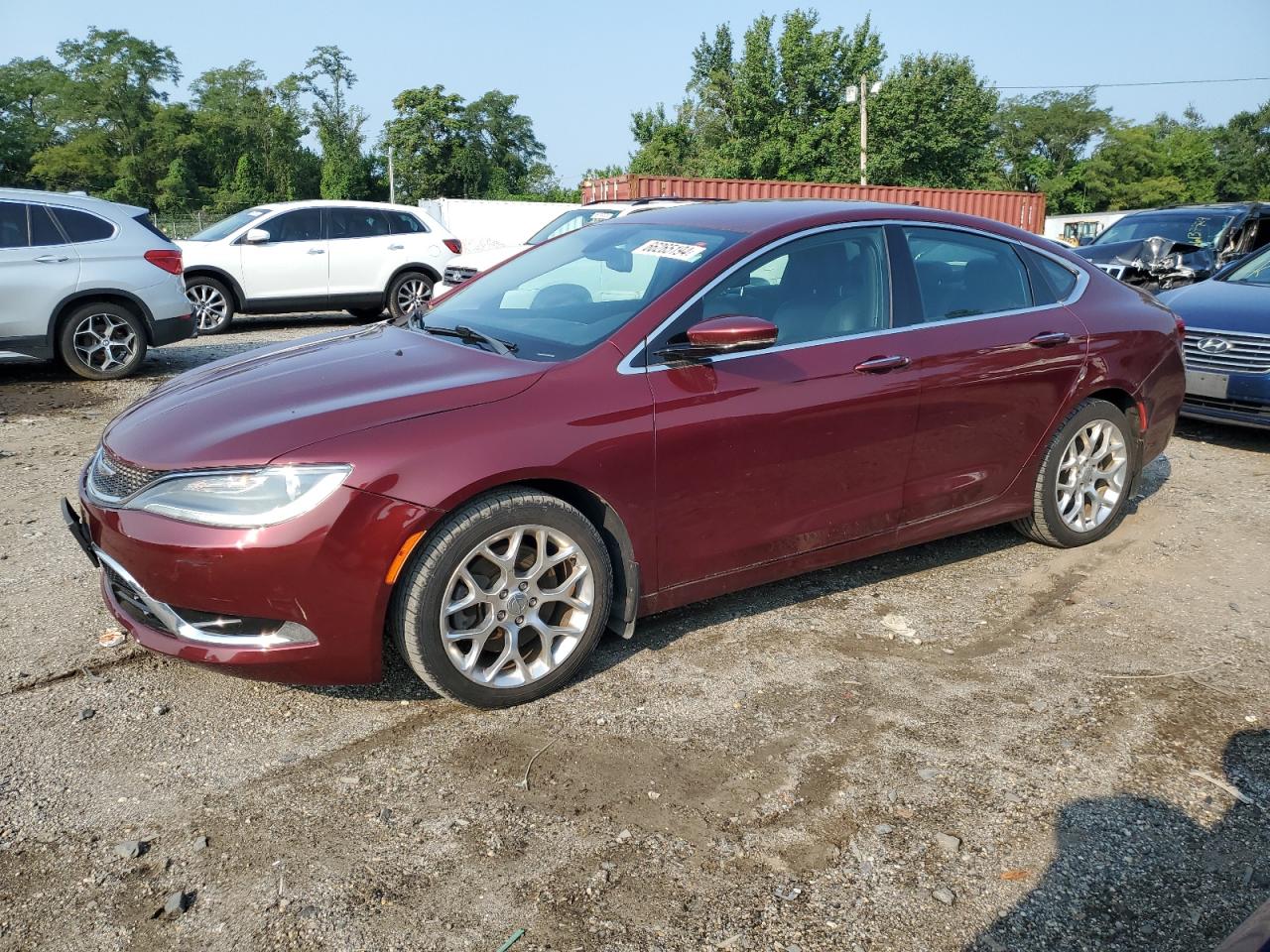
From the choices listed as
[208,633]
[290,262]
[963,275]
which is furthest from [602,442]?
[290,262]

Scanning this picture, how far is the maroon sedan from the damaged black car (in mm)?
7501

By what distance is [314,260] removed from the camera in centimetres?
1273

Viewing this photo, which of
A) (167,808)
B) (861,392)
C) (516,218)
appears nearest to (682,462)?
(861,392)

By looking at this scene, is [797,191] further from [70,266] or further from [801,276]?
[801,276]

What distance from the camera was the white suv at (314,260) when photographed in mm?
12219

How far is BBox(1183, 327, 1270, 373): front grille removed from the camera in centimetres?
688

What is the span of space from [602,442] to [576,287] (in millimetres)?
966

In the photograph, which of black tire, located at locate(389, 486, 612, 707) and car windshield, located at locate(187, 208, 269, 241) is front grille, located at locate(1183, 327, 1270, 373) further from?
car windshield, located at locate(187, 208, 269, 241)

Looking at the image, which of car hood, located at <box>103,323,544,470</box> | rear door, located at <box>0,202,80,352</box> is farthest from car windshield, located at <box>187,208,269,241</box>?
car hood, located at <box>103,323,544,470</box>

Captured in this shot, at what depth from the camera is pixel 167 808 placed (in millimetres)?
2787

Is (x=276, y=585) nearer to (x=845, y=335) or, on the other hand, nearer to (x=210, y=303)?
(x=845, y=335)

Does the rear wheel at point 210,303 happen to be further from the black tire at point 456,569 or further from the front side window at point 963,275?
the black tire at point 456,569

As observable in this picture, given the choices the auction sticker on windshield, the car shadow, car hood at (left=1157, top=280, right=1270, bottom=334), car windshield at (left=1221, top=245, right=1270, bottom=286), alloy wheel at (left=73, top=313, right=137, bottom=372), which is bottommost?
the car shadow

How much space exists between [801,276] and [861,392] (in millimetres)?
512
